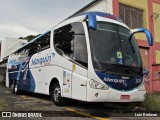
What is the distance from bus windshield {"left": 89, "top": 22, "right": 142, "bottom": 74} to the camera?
9.34 m

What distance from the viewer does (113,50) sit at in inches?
380

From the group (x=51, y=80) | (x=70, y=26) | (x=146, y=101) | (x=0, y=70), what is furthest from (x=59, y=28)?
(x=0, y=70)

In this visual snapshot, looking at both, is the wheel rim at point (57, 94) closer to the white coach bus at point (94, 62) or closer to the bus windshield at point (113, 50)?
the white coach bus at point (94, 62)

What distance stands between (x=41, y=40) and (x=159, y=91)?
882cm

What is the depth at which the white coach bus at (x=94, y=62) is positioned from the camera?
9109 millimetres

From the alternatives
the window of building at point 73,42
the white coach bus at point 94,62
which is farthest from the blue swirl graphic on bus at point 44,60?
the window of building at point 73,42

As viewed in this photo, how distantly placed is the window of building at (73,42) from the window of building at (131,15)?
312 inches

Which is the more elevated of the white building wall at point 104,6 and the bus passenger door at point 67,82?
the white building wall at point 104,6

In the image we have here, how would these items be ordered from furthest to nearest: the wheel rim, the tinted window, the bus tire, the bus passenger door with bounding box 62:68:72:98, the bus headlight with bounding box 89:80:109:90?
1. the wheel rim
2. the bus tire
3. the tinted window
4. the bus passenger door with bounding box 62:68:72:98
5. the bus headlight with bounding box 89:80:109:90

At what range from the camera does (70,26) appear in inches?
431

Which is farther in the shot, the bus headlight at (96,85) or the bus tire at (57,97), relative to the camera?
the bus tire at (57,97)

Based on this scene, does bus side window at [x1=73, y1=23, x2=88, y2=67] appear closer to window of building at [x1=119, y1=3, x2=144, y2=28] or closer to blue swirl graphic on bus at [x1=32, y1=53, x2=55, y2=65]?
blue swirl graphic on bus at [x1=32, y1=53, x2=55, y2=65]

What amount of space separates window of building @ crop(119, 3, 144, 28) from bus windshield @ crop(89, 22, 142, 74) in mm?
8526

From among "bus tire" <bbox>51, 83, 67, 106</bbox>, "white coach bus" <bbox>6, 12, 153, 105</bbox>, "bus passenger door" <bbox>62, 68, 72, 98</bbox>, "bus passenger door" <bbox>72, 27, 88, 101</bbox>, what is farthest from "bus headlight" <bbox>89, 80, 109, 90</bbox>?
"bus tire" <bbox>51, 83, 67, 106</bbox>
